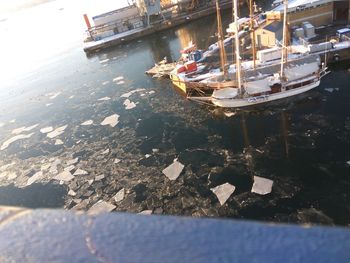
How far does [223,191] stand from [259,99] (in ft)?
31.1

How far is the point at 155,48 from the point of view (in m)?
40.5

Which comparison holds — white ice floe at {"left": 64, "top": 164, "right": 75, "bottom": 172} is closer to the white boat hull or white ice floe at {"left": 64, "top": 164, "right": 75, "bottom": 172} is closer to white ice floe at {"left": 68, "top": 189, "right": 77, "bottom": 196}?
white ice floe at {"left": 68, "top": 189, "right": 77, "bottom": 196}

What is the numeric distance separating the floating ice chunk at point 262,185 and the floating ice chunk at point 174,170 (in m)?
4.10

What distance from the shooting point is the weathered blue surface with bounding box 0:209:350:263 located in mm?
1230

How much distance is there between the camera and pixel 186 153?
18.0 metres

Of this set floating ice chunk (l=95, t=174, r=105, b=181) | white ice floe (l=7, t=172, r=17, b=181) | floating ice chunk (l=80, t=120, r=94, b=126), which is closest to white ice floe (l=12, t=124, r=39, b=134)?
floating ice chunk (l=80, t=120, r=94, b=126)

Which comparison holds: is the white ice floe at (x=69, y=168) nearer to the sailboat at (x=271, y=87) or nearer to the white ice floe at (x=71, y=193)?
the white ice floe at (x=71, y=193)

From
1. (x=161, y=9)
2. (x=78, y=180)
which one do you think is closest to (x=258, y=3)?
(x=161, y=9)

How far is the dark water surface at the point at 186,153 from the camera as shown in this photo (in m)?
13.9

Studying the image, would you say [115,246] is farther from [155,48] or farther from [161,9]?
[161,9]

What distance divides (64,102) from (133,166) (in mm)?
15003

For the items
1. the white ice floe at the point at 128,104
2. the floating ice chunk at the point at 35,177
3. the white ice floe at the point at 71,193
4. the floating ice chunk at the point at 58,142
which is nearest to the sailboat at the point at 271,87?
the white ice floe at the point at 128,104

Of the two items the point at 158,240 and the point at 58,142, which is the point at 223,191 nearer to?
the point at 158,240

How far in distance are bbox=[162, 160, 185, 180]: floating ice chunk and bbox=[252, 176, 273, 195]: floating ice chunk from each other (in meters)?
4.10
